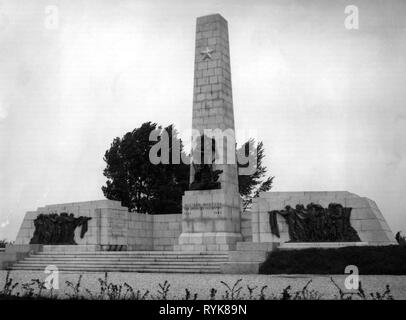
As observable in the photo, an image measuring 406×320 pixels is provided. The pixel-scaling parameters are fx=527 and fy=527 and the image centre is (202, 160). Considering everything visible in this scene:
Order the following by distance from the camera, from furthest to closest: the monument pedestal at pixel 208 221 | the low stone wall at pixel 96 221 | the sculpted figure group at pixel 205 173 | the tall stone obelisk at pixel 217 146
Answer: the low stone wall at pixel 96 221, the sculpted figure group at pixel 205 173, the tall stone obelisk at pixel 217 146, the monument pedestal at pixel 208 221

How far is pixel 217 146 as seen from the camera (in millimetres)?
23953

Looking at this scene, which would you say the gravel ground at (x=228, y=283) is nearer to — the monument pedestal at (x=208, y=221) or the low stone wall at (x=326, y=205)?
the low stone wall at (x=326, y=205)

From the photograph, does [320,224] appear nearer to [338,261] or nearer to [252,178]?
[338,261]

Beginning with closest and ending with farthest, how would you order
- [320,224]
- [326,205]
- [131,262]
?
[131,262] → [320,224] → [326,205]

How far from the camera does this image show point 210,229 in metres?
23.0

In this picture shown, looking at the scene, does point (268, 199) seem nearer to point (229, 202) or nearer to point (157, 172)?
point (229, 202)

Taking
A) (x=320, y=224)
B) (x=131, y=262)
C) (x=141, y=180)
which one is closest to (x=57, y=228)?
(x=131, y=262)

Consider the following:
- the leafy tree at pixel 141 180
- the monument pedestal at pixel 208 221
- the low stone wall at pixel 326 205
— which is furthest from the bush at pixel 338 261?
the leafy tree at pixel 141 180

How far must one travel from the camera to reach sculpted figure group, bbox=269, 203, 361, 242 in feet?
65.5

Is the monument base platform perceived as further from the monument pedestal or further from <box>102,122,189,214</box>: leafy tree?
<box>102,122,189,214</box>: leafy tree

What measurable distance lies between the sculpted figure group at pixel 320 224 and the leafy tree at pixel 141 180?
21.0 m

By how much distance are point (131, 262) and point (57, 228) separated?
7416mm

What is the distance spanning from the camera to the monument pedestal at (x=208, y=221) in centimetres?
2264
